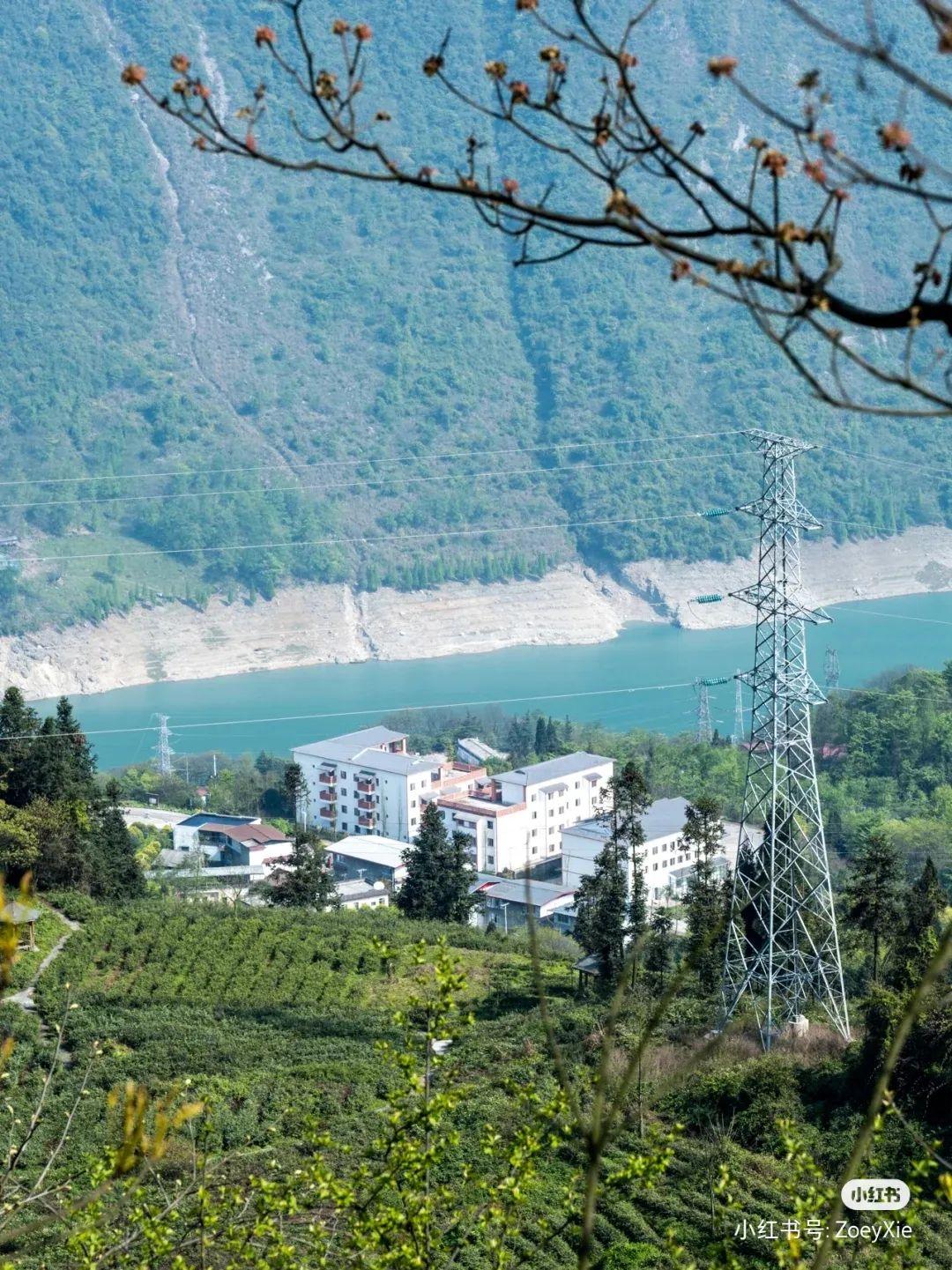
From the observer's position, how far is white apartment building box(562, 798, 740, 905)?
21.6m

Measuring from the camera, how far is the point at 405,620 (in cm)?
4747

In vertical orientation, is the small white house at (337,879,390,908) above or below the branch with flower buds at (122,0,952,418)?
below

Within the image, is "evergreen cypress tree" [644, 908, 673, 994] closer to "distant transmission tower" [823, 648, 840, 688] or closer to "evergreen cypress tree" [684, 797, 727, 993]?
"evergreen cypress tree" [684, 797, 727, 993]

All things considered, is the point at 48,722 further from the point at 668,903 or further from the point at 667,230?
the point at 667,230

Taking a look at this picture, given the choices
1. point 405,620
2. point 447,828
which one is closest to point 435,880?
point 447,828

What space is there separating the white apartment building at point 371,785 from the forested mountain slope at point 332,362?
63.1 ft

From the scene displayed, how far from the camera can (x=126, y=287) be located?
206 ft

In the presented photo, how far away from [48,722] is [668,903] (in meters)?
9.83

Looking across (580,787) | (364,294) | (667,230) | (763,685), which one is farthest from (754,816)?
(364,294)

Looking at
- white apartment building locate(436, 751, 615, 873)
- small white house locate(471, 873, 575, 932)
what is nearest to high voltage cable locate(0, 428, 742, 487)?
white apartment building locate(436, 751, 615, 873)

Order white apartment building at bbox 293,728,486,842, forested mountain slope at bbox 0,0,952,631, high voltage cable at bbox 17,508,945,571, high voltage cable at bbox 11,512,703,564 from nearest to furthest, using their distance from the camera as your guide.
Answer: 1. white apartment building at bbox 293,728,486,842
2. high voltage cable at bbox 17,508,945,571
3. high voltage cable at bbox 11,512,703,564
4. forested mountain slope at bbox 0,0,952,631

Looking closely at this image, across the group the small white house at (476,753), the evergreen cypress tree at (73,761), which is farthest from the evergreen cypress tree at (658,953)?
the small white house at (476,753)

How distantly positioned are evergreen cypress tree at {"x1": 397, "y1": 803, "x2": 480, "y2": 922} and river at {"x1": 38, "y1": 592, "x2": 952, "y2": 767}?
18228 mm

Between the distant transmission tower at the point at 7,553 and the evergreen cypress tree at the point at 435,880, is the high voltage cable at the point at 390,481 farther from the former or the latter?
the evergreen cypress tree at the point at 435,880
